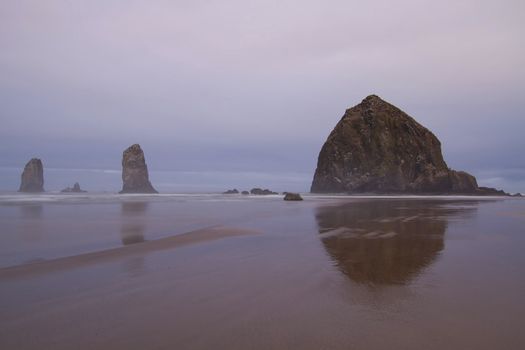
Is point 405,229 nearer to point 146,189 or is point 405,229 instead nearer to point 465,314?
point 465,314

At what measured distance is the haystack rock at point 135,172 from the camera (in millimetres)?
113188

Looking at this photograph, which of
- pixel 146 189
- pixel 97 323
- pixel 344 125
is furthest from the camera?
pixel 146 189

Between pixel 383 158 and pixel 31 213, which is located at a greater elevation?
pixel 383 158

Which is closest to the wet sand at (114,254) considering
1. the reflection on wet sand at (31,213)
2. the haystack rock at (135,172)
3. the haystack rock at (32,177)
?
the reflection on wet sand at (31,213)

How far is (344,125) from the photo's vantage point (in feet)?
317

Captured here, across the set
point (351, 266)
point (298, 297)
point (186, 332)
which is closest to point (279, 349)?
point (186, 332)

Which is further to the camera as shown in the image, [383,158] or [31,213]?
[383,158]

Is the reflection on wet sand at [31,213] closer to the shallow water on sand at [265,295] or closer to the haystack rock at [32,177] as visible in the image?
the shallow water on sand at [265,295]

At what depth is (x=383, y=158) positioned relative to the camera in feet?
291

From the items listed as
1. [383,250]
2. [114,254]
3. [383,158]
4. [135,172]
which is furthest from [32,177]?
[383,250]

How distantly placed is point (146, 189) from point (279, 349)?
118 meters

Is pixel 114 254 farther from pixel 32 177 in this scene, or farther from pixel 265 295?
pixel 32 177

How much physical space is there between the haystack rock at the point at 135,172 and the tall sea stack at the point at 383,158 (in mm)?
55609

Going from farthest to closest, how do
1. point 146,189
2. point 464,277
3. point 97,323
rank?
point 146,189, point 464,277, point 97,323
